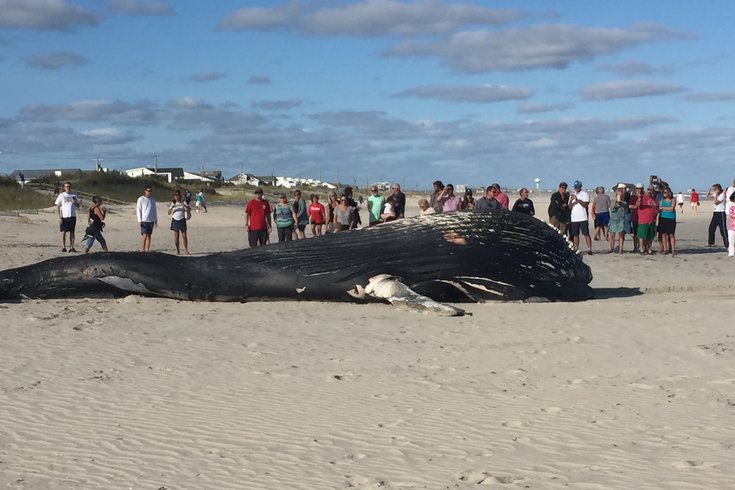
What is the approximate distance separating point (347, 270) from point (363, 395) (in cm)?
523

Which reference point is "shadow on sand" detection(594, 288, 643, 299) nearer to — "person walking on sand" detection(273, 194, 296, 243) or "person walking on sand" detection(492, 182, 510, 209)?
"person walking on sand" detection(492, 182, 510, 209)

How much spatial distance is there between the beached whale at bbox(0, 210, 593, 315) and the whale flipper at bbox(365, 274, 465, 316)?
0.08 feet

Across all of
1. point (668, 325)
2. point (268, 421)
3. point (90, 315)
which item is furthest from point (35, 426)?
point (668, 325)

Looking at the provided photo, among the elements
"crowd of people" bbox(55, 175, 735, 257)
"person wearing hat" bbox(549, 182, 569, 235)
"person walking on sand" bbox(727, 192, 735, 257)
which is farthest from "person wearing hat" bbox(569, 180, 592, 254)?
"person walking on sand" bbox(727, 192, 735, 257)

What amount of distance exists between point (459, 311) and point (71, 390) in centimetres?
508

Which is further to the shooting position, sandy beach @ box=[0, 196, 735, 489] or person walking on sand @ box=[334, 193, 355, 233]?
person walking on sand @ box=[334, 193, 355, 233]

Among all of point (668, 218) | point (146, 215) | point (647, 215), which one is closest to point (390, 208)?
point (146, 215)

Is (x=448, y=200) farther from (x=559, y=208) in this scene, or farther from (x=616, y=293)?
(x=616, y=293)

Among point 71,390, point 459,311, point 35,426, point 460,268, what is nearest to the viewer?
point 35,426

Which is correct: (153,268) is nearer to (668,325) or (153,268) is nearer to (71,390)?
(71,390)

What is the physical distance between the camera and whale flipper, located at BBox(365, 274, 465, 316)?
37.6 ft

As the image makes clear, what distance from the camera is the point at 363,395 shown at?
24.5 feet

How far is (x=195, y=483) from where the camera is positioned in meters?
5.37

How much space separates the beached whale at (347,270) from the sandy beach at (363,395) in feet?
0.96
